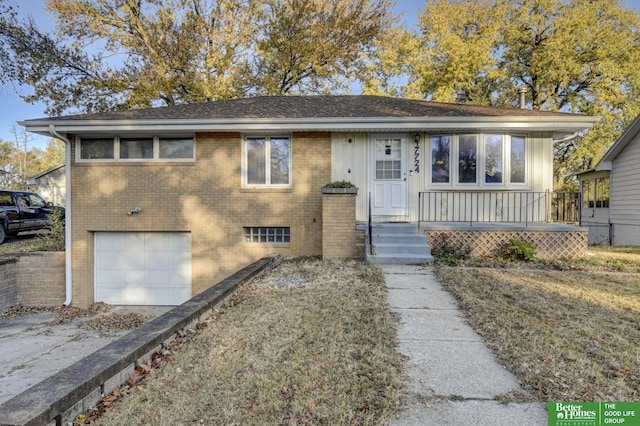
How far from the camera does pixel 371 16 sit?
18125 mm

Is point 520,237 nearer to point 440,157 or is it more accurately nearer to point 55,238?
point 440,157

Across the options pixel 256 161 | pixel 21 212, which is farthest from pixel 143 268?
pixel 21 212

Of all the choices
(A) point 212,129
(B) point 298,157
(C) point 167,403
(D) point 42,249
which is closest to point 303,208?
(B) point 298,157

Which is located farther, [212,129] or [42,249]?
[42,249]

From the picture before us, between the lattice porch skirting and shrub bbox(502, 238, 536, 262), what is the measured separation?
0.53 ft

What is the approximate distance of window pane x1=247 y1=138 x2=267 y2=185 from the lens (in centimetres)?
862

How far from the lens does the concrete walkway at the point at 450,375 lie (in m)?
2.18

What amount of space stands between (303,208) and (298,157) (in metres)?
1.30

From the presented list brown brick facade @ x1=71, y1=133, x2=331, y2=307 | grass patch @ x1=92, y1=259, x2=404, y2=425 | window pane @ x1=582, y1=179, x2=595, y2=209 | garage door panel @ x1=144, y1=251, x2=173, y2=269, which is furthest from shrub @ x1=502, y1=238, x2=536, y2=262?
window pane @ x1=582, y1=179, x2=595, y2=209

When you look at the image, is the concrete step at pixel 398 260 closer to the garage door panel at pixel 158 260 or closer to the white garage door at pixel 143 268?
the white garage door at pixel 143 268

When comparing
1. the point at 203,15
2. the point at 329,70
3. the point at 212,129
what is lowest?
the point at 212,129

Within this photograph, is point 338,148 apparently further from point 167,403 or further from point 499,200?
point 167,403

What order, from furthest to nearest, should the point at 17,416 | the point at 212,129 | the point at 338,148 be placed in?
the point at 338,148 < the point at 212,129 < the point at 17,416

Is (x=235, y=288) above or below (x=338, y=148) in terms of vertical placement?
below
